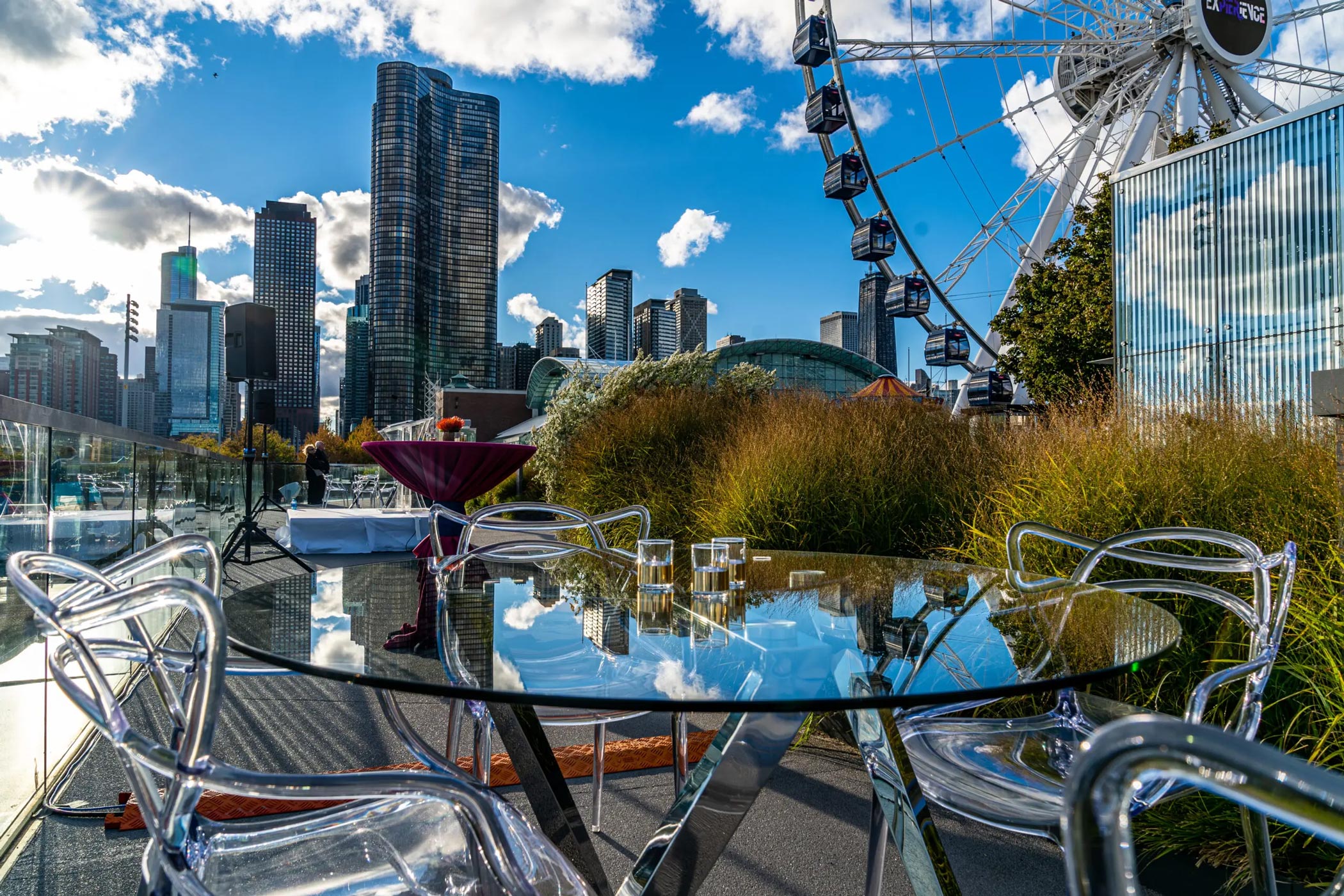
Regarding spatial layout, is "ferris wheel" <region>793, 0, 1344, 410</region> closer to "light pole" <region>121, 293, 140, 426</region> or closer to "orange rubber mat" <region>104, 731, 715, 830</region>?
"orange rubber mat" <region>104, 731, 715, 830</region>

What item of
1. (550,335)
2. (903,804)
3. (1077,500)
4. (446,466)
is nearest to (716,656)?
(903,804)

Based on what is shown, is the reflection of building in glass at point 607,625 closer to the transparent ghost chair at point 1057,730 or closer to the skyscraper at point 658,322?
the transparent ghost chair at point 1057,730

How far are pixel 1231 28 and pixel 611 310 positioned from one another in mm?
57032

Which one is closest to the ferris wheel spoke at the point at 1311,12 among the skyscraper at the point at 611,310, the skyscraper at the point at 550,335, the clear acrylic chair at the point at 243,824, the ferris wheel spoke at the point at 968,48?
the ferris wheel spoke at the point at 968,48

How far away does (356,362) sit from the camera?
63750mm

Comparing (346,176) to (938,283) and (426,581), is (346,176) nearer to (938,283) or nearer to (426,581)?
(938,283)

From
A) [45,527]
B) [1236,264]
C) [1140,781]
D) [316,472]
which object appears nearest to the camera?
[1140,781]

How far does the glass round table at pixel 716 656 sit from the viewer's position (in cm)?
94

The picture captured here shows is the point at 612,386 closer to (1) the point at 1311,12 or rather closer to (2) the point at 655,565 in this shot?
(2) the point at 655,565

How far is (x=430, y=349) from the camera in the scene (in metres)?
60.4

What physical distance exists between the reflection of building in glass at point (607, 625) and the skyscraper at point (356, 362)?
205ft

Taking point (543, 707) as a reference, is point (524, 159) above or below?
above

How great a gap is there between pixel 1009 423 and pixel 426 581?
3.16 meters

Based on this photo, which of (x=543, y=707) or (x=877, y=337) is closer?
(x=543, y=707)
